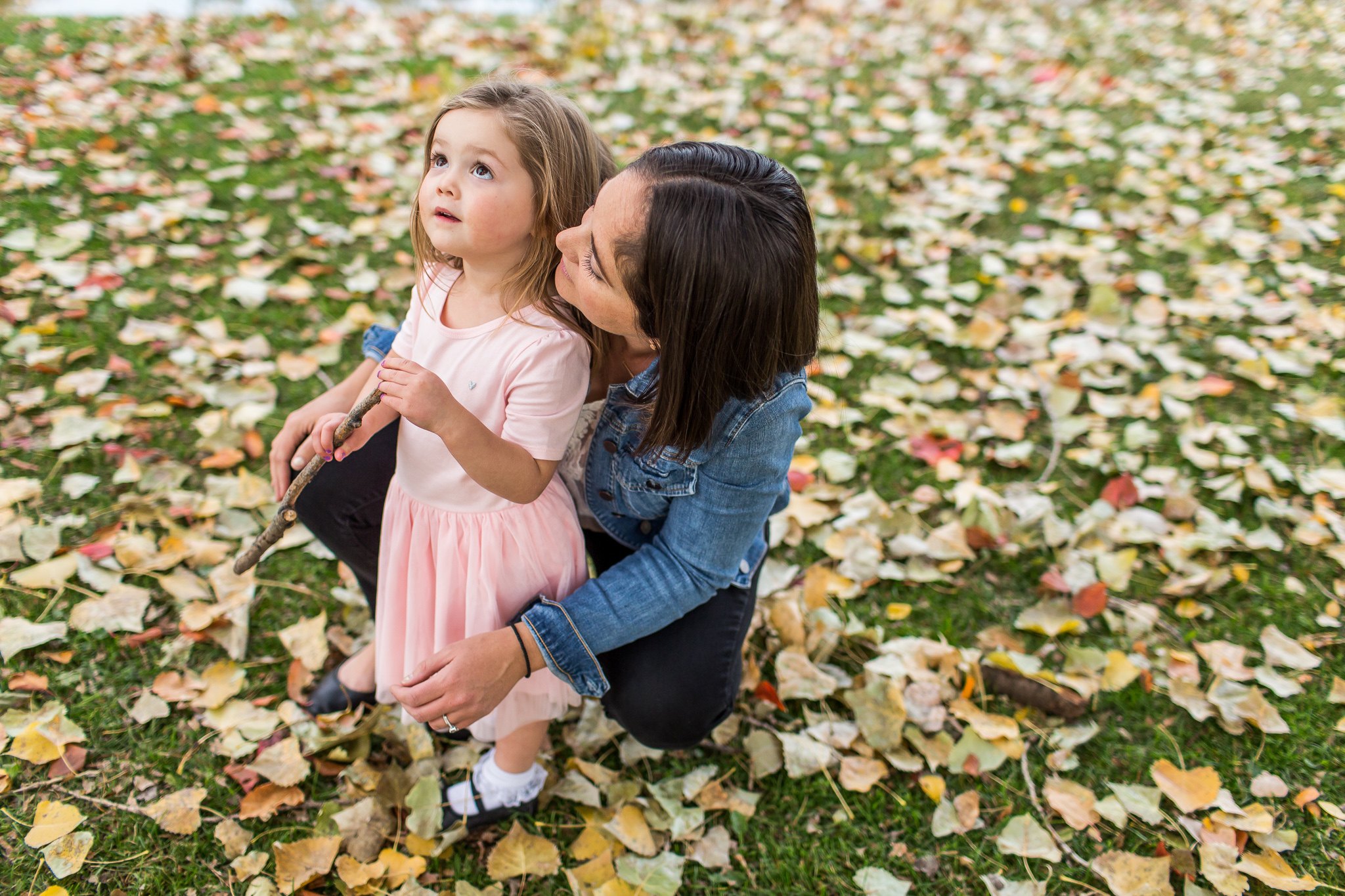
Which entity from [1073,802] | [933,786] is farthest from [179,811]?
[1073,802]

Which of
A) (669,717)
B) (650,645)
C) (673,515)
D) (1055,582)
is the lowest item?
(1055,582)

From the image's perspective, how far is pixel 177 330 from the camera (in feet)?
8.45

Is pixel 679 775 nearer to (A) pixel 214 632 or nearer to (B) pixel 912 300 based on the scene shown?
(A) pixel 214 632

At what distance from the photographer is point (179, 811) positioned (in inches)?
58.9

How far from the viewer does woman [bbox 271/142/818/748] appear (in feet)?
3.67

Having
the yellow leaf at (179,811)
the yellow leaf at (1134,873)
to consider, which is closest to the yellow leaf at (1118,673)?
the yellow leaf at (1134,873)

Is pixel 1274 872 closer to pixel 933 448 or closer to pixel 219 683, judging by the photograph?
pixel 933 448

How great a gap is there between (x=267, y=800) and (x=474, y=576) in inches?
25.2

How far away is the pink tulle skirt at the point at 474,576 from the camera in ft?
4.52

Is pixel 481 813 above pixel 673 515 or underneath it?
underneath

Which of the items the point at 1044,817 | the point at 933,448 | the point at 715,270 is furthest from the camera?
the point at 933,448

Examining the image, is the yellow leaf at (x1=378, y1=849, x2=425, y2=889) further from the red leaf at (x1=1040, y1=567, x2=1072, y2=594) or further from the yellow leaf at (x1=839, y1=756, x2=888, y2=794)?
the red leaf at (x1=1040, y1=567, x2=1072, y2=594)

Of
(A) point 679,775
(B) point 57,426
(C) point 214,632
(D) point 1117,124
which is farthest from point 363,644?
(D) point 1117,124

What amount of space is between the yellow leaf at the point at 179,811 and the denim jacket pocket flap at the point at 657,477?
99 centimetres
